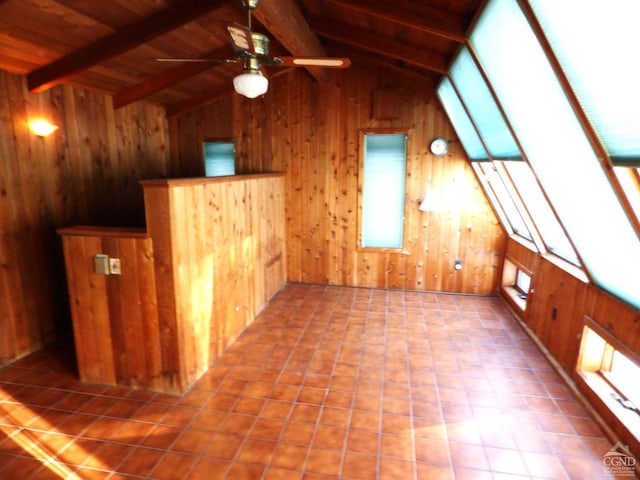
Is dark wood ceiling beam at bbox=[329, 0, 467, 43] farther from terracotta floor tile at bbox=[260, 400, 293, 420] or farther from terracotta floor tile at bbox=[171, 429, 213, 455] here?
terracotta floor tile at bbox=[171, 429, 213, 455]

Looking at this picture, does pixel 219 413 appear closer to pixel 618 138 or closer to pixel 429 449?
pixel 429 449

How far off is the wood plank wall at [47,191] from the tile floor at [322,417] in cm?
48

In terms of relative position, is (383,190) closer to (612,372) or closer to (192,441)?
(612,372)

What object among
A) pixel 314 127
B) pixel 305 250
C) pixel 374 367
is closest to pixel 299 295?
pixel 305 250

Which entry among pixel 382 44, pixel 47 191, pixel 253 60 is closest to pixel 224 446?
pixel 253 60

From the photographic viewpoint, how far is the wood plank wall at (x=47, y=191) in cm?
325

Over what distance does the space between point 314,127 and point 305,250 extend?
1.72 meters

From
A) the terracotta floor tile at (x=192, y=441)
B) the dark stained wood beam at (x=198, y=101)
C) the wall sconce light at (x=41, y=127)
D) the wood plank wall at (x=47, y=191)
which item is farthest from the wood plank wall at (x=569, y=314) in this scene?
the wall sconce light at (x=41, y=127)

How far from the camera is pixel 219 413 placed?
2.70 metres

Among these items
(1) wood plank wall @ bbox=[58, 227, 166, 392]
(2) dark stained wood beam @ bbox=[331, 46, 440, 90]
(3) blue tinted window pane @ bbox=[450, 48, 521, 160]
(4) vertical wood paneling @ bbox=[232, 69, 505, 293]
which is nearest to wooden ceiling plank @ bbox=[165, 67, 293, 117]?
(4) vertical wood paneling @ bbox=[232, 69, 505, 293]

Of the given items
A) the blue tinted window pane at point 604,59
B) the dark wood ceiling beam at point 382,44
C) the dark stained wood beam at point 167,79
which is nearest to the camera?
the blue tinted window pane at point 604,59

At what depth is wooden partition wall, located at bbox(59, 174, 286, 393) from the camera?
2740 millimetres

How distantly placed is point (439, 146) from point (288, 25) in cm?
257

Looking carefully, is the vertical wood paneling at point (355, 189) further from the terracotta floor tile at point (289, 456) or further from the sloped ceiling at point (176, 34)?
the terracotta floor tile at point (289, 456)
